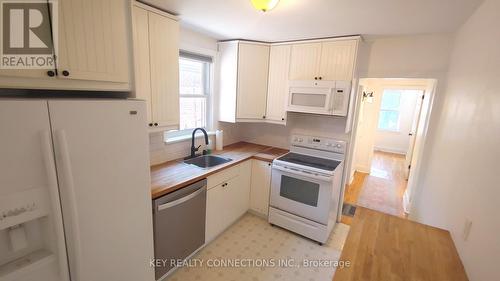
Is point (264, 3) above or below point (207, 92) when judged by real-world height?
above

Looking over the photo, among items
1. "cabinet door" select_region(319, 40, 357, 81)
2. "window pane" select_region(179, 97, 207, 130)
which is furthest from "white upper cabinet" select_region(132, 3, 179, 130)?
Result: "cabinet door" select_region(319, 40, 357, 81)

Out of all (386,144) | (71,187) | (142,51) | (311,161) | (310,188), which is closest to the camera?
(71,187)

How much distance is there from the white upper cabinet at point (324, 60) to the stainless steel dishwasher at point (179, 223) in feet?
5.97

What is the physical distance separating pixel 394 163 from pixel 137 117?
22.6 feet

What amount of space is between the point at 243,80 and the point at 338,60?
1.20 meters

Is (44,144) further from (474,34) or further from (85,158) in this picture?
(474,34)

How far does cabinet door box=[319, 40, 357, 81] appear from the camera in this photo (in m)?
2.47

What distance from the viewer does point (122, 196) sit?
1361mm

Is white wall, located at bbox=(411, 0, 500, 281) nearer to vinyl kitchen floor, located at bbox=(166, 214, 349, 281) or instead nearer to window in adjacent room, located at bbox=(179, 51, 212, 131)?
vinyl kitchen floor, located at bbox=(166, 214, 349, 281)

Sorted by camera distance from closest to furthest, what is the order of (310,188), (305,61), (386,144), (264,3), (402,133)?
(264,3) → (310,188) → (305,61) → (402,133) → (386,144)

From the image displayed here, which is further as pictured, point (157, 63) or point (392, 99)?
point (392, 99)

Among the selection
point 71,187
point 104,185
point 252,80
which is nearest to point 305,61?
point 252,80

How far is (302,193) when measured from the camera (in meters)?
2.66

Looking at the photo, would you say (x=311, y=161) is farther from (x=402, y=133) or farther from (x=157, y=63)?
(x=402, y=133)
